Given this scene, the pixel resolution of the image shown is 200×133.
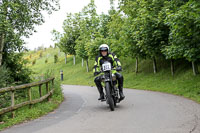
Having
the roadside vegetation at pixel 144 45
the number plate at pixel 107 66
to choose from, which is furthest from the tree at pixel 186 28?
the number plate at pixel 107 66

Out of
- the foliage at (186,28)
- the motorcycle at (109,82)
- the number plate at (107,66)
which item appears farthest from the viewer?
the foliage at (186,28)

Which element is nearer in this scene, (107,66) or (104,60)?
(107,66)

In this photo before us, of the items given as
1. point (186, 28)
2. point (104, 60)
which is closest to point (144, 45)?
point (186, 28)

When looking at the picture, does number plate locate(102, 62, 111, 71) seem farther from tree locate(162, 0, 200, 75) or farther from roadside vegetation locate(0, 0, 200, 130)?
tree locate(162, 0, 200, 75)

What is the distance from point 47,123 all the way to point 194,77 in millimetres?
12905

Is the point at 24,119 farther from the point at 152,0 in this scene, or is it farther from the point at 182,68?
the point at 182,68

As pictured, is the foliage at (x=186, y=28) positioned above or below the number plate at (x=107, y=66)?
above

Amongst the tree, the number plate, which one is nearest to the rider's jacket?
the number plate

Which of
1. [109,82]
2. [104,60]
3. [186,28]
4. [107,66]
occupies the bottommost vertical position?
[109,82]

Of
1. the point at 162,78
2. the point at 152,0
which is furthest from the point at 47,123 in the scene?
the point at 162,78

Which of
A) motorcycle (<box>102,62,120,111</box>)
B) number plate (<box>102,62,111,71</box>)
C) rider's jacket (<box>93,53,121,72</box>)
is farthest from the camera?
rider's jacket (<box>93,53,121,72</box>)

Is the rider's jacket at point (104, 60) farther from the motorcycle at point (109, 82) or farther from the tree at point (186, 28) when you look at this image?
the tree at point (186, 28)

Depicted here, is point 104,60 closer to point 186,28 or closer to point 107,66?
point 107,66

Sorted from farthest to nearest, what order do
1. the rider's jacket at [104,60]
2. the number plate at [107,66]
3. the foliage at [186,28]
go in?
1. the foliage at [186,28]
2. the rider's jacket at [104,60]
3. the number plate at [107,66]
